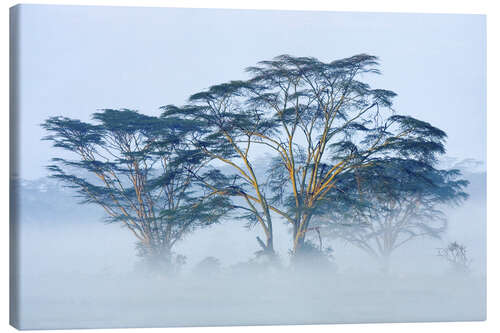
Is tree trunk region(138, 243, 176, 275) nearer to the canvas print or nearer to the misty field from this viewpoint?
the canvas print

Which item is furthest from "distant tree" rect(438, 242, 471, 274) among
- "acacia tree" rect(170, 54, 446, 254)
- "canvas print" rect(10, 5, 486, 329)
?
"acacia tree" rect(170, 54, 446, 254)

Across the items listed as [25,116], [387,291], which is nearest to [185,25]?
[25,116]

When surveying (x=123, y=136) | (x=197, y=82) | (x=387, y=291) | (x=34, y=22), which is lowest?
(x=387, y=291)

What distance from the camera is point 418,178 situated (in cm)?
1234

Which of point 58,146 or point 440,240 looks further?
point 440,240

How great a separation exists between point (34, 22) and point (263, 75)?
325cm

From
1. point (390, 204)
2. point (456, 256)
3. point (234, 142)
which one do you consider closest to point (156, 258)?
point (234, 142)

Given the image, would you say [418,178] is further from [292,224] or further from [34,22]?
[34,22]

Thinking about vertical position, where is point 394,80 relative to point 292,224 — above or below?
above

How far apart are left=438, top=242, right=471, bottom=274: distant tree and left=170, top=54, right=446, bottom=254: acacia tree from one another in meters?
1.48

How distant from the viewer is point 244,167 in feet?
39.3

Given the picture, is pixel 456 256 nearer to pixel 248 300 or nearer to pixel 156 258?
pixel 248 300

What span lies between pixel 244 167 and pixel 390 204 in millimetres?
2199

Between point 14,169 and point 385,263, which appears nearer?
point 14,169
